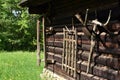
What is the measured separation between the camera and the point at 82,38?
9.61 m

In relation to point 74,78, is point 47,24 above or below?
above

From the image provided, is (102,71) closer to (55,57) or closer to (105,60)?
(105,60)

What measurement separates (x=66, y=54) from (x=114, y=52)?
3265 millimetres

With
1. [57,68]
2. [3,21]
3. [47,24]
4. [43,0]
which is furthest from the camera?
[3,21]

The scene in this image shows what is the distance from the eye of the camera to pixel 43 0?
11.5 m

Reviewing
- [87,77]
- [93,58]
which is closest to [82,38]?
[93,58]

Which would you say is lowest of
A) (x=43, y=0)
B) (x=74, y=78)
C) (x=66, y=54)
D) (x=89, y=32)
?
(x=74, y=78)

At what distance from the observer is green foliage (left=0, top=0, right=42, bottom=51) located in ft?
142

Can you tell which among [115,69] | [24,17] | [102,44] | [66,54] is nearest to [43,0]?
[66,54]

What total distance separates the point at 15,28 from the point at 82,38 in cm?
3516

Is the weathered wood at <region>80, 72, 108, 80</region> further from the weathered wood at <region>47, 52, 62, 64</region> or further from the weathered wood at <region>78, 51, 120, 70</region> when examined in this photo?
the weathered wood at <region>47, 52, 62, 64</region>

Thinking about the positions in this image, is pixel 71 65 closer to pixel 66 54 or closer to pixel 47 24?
pixel 66 54

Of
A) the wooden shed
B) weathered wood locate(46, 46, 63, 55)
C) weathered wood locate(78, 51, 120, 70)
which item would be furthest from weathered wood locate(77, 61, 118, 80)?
weathered wood locate(46, 46, 63, 55)

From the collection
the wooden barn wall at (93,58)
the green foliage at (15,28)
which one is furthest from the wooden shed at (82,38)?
the green foliage at (15,28)
